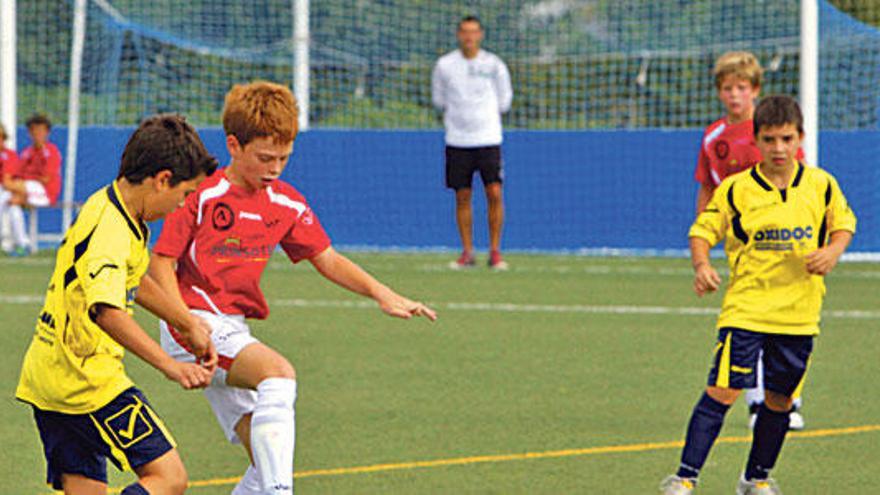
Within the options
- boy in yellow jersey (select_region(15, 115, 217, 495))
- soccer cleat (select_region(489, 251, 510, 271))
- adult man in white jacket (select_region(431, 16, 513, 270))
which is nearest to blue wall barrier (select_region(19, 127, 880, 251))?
adult man in white jacket (select_region(431, 16, 513, 270))

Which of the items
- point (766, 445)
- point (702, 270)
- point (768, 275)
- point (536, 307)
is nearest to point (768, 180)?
point (768, 275)

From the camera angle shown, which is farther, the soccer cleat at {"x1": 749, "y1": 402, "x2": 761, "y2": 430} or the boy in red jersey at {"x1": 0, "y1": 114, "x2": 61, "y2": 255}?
the boy in red jersey at {"x1": 0, "y1": 114, "x2": 61, "y2": 255}

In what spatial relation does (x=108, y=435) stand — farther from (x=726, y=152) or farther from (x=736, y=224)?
(x=726, y=152)

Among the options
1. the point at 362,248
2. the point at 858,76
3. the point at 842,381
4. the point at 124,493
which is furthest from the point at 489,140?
the point at 124,493

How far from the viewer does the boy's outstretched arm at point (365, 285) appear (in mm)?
5191

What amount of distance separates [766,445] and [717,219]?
0.83 meters

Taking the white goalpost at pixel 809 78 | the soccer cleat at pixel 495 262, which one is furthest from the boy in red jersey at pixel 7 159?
the white goalpost at pixel 809 78

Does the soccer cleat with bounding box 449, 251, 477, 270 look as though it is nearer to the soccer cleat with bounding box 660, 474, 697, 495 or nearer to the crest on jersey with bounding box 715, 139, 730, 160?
the crest on jersey with bounding box 715, 139, 730, 160

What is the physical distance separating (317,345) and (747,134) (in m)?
3.48

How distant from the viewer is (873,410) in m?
7.66

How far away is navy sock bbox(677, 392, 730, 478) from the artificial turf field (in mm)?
377

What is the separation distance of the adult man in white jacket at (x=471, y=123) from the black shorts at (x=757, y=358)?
27.1 feet

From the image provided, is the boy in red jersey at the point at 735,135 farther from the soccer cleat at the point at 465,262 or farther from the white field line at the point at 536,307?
the soccer cleat at the point at 465,262

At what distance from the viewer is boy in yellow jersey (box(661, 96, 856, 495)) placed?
574 centimetres
